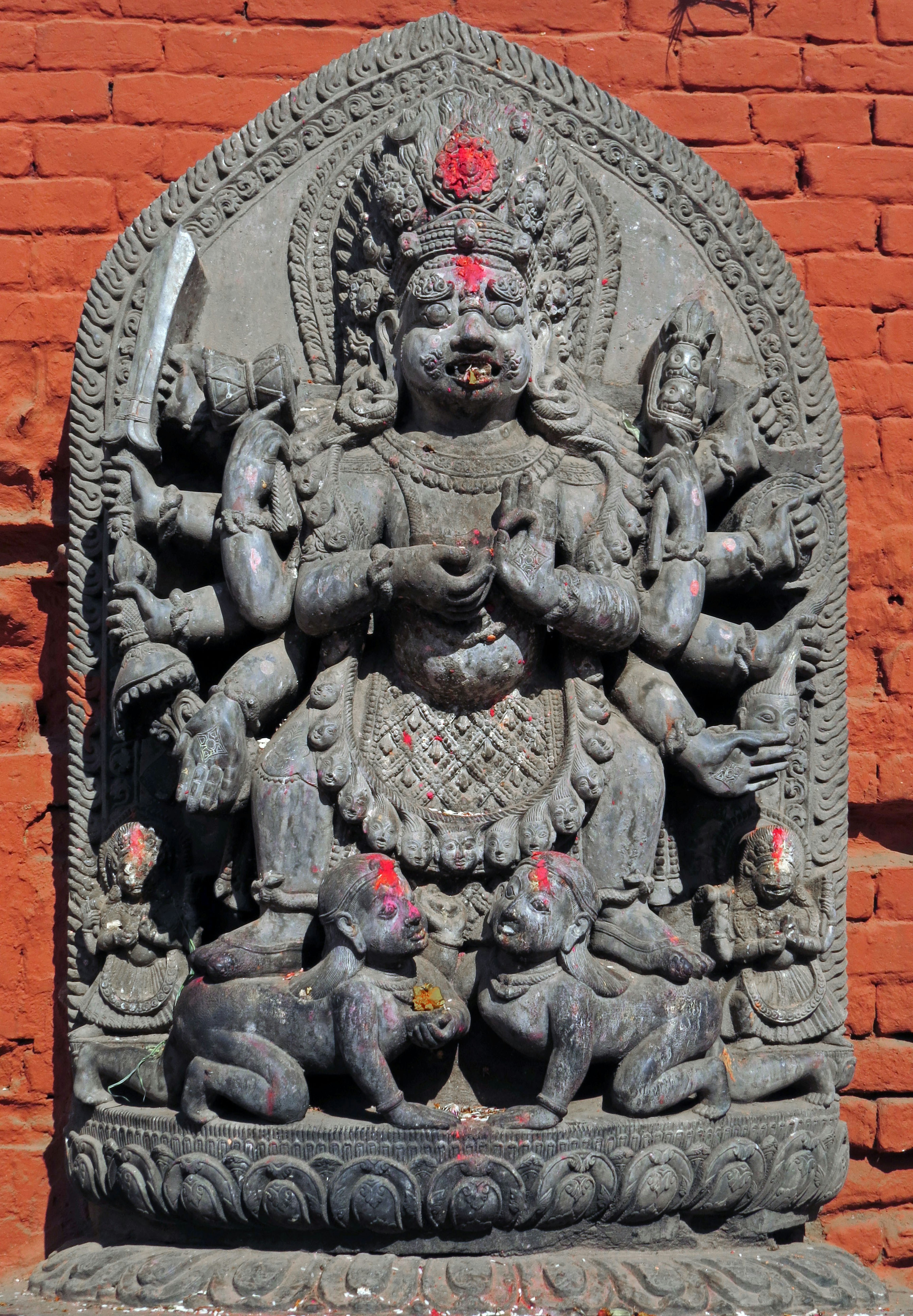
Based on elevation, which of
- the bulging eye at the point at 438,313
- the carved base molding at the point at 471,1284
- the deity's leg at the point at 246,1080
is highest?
the bulging eye at the point at 438,313

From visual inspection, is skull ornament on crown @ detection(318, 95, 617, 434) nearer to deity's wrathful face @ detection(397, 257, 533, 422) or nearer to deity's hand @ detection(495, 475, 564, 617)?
deity's wrathful face @ detection(397, 257, 533, 422)

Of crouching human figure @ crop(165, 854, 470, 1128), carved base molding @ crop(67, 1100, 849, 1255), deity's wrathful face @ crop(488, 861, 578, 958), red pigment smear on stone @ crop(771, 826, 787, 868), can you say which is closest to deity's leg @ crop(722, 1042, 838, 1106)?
carved base molding @ crop(67, 1100, 849, 1255)

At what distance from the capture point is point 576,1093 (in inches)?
129

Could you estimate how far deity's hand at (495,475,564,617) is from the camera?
331 centimetres

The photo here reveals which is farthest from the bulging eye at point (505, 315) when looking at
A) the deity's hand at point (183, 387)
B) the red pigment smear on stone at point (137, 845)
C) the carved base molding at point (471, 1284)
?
the carved base molding at point (471, 1284)

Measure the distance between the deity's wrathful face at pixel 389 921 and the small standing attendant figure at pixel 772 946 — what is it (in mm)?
772

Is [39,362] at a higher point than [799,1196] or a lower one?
higher

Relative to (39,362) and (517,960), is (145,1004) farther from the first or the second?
(39,362)

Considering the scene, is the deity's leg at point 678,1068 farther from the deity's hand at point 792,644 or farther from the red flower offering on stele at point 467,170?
the red flower offering on stele at point 467,170

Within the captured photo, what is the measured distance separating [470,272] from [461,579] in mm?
722

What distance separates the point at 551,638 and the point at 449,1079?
3.20 feet

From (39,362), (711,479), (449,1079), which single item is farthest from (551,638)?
(39,362)

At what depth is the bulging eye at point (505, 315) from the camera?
352 cm

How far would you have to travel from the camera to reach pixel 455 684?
11.3ft
